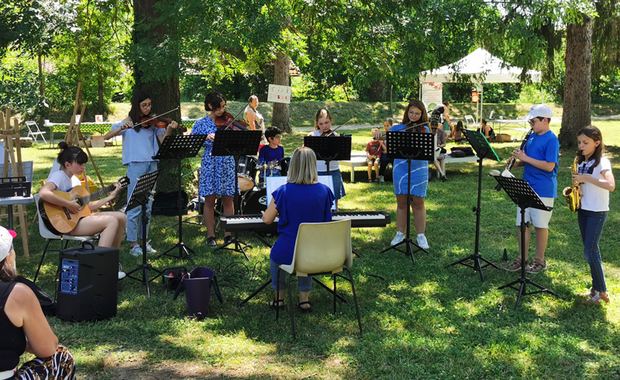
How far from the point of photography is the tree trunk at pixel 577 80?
15359 millimetres

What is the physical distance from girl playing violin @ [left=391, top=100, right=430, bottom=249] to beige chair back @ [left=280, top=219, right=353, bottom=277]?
7.90ft

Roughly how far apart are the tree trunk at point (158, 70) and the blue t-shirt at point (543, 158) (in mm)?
4376

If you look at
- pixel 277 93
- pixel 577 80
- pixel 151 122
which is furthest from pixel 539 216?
pixel 577 80

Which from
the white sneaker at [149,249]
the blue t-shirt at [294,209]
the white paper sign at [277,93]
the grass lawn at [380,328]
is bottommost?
the grass lawn at [380,328]

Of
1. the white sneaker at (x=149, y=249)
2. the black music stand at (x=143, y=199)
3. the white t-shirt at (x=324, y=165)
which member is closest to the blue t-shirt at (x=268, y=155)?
the white t-shirt at (x=324, y=165)

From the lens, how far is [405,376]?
4.23 m

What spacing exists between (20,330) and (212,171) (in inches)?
185

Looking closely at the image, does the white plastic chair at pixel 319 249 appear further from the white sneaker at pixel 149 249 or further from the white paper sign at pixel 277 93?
the white paper sign at pixel 277 93

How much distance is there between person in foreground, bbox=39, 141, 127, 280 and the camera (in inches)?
234

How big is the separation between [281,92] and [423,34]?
3.99m

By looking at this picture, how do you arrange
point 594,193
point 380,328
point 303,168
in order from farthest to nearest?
point 594,193 < point 380,328 < point 303,168

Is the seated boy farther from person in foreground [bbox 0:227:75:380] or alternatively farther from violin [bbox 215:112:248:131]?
person in foreground [bbox 0:227:75:380]

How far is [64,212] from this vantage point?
6.09 meters

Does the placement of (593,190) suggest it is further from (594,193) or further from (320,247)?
(320,247)
